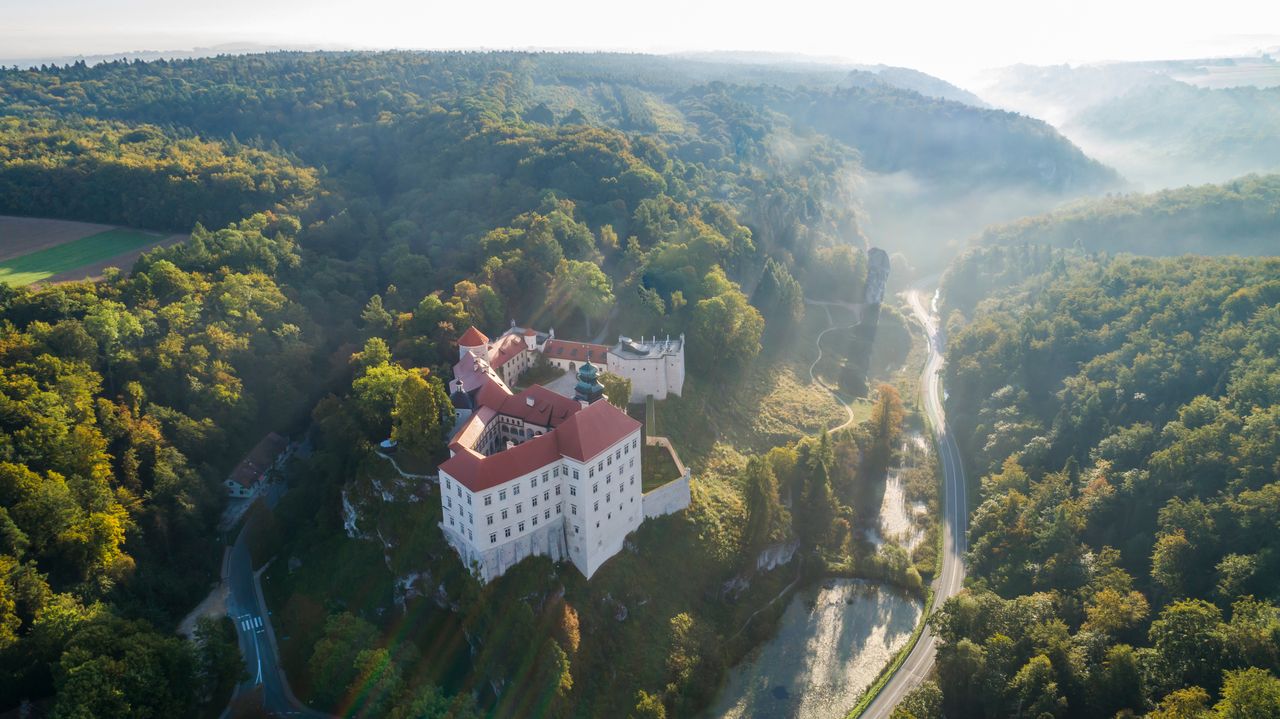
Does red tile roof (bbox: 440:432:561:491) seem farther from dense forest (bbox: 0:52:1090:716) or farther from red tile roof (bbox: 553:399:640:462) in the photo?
dense forest (bbox: 0:52:1090:716)

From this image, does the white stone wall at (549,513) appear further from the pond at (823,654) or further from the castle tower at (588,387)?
the pond at (823,654)

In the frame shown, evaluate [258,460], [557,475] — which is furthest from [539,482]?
[258,460]

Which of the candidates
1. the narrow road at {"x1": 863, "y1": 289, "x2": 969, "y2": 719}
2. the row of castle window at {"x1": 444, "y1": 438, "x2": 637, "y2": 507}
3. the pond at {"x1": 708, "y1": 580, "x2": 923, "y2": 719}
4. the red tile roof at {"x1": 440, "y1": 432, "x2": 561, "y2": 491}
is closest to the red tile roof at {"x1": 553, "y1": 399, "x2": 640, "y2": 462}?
the red tile roof at {"x1": 440, "y1": 432, "x2": 561, "y2": 491}

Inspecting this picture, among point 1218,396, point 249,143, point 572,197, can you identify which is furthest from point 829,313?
point 249,143

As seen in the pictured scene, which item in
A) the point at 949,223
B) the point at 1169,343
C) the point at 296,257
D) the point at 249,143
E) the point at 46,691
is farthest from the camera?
the point at 949,223

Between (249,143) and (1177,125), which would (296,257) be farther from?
(1177,125)

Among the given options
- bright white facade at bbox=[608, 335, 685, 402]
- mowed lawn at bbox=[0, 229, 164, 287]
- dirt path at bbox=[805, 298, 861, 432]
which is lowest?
dirt path at bbox=[805, 298, 861, 432]
